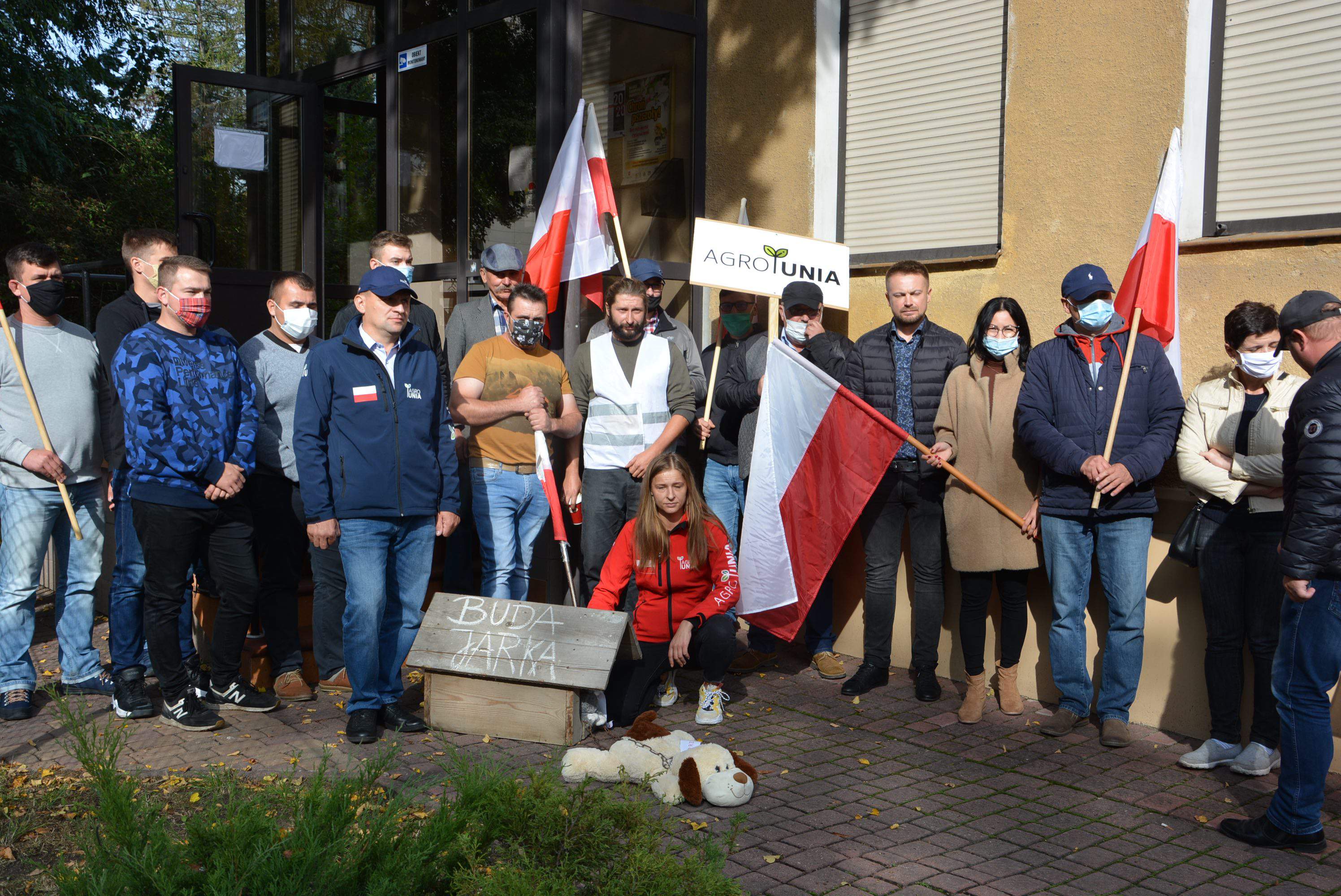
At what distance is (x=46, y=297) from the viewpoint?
595 centimetres

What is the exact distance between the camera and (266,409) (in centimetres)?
615

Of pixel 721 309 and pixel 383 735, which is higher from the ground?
pixel 721 309

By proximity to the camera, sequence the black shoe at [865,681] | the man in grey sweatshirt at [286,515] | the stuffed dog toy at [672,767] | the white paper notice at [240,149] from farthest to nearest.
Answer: the white paper notice at [240,149]
the black shoe at [865,681]
the man in grey sweatshirt at [286,515]
the stuffed dog toy at [672,767]

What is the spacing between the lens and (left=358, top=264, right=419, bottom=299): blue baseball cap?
5.45 meters

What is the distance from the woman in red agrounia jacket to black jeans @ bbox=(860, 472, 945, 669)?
40.5 inches

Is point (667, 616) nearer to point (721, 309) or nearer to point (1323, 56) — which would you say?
point (721, 309)

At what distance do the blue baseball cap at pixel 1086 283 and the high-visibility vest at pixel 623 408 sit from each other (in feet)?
7.38

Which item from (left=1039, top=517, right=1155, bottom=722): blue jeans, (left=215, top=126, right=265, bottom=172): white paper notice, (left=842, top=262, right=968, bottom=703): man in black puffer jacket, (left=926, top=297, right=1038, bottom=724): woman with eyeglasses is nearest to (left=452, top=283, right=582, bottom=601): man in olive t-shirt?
(left=842, top=262, right=968, bottom=703): man in black puffer jacket

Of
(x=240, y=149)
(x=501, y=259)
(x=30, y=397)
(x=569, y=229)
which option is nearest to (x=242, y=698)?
(x=30, y=397)

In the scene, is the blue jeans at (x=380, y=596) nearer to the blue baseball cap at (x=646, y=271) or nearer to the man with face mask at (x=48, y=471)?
the man with face mask at (x=48, y=471)

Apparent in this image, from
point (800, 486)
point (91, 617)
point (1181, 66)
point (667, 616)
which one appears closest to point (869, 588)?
point (800, 486)

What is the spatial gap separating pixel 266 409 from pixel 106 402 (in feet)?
3.04

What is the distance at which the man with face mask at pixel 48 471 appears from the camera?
5887 millimetres

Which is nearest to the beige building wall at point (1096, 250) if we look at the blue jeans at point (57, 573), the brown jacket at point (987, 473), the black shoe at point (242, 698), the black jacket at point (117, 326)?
the brown jacket at point (987, 473)
